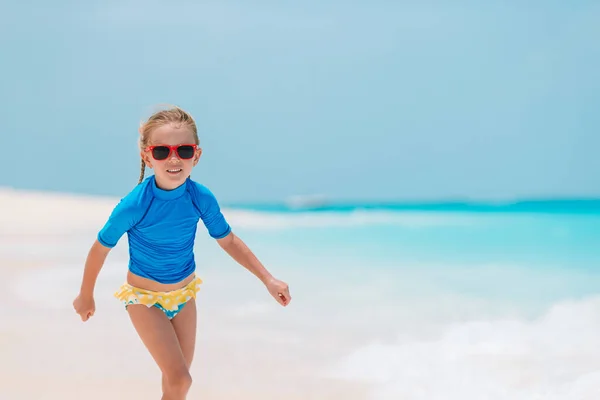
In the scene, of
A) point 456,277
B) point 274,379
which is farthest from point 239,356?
point 456,277

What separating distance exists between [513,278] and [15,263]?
5.30m

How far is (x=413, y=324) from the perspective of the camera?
5.47 meters

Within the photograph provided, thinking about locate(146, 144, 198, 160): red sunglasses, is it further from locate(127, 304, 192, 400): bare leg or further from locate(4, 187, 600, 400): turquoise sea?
locate(4, 187, 600, 400): turquoise sea

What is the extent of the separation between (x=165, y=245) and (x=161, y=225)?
0.09 meters

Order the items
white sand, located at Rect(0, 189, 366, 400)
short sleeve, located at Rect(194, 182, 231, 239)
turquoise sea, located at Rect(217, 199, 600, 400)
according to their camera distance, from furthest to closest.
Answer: turquoise sea, located at Rect(217, 199, 600, 400)
white sand, located at Rect(0, 189, 366, 400)
short sleeve, located at Rect(194, 182, 231, 239)

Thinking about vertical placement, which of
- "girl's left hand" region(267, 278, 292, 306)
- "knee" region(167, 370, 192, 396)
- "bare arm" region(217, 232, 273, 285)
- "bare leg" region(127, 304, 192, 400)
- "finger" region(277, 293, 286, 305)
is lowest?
"knee" region(167, 370, 192, 396)

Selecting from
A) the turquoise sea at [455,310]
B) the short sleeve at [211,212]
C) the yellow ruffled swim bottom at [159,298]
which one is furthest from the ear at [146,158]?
the turquoise sea at [455,310]

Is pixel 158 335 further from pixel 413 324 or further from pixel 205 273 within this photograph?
pixel 205 273

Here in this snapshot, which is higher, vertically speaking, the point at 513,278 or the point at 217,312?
the point at 513,278

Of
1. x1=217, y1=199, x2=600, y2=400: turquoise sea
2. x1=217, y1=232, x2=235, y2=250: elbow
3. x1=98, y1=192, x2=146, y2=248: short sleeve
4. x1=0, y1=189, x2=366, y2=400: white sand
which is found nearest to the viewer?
x1=98, y1=192, x2=146, y2=248: short sleeve

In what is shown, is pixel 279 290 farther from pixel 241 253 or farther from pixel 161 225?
pixel 161 225

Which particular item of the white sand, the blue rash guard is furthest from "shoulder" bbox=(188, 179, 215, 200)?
the white sand

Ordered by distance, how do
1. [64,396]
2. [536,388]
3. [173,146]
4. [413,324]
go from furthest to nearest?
[413,324] → [536,388] → [64,396] → [173,146]

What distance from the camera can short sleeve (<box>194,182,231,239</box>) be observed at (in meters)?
3.01
